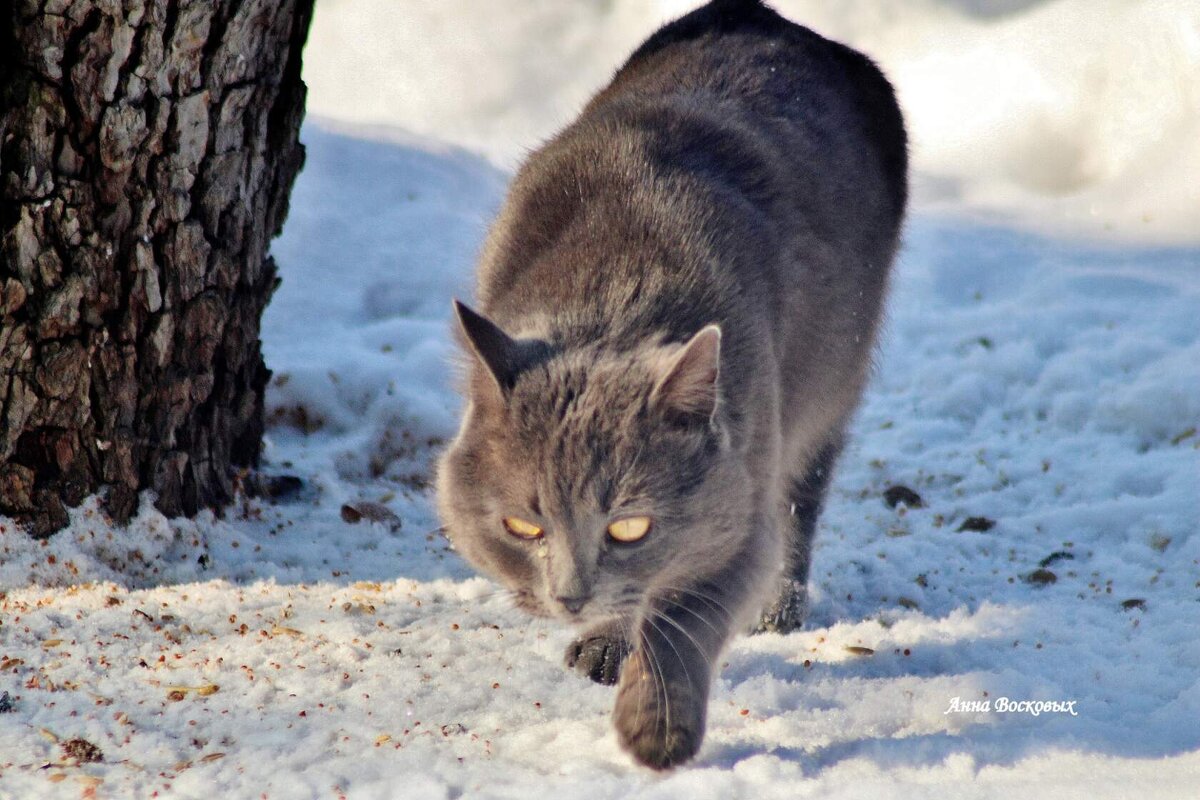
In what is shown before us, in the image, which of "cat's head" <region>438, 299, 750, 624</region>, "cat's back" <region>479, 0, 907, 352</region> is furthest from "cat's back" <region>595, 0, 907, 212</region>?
"cat's head" <region>438, 299, 750, 624</region>

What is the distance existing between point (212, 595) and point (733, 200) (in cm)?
175

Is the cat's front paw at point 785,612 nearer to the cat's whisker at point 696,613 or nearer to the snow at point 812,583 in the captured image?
the snow at point 812,583

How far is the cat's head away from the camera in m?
2.37

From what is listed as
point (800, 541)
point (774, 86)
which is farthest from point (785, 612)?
point (774, 86)

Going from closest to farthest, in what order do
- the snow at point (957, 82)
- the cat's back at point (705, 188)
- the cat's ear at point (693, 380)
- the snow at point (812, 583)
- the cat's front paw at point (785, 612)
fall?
the cat's ear at point (693, 380)
the snow at point (812, 583)
the cat's back at point (705, 188)
the cat's front paw at point (785, 612)
the snow at point (957, 82)

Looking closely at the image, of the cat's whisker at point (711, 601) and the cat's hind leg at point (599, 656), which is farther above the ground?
the cat's whisker at point (711, 601)

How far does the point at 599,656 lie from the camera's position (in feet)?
10.1

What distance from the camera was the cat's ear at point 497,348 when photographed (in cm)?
234

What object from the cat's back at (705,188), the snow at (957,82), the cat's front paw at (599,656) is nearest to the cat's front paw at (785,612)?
the cat's front paw at (599,656)

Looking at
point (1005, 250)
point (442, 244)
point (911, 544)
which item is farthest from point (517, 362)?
point (1005, 250)

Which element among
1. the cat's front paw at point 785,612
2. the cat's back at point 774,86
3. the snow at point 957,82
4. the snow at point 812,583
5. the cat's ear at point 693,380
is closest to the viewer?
the cat's ear at point 693,380

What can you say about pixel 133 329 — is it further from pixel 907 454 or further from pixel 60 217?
pixel 907 454

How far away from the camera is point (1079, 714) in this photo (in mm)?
2799

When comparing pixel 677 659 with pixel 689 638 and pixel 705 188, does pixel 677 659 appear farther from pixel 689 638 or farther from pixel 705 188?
pixel 705 188
